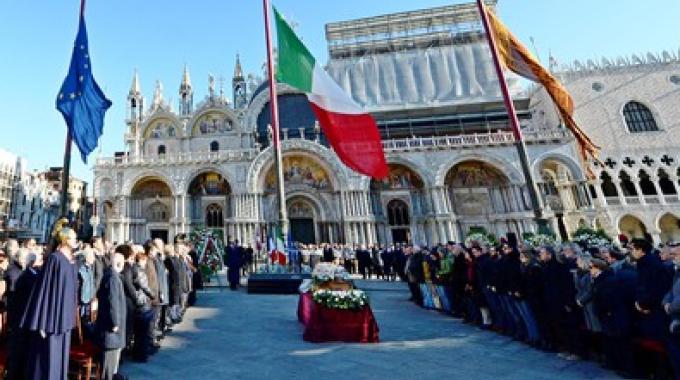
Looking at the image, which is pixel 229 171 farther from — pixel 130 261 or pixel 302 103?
pixel 130 261

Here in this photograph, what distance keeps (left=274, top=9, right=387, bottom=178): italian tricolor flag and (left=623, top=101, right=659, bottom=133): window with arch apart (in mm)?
31566

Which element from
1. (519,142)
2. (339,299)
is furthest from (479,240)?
(339,299)

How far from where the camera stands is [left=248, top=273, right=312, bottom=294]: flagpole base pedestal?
1145 centimetres

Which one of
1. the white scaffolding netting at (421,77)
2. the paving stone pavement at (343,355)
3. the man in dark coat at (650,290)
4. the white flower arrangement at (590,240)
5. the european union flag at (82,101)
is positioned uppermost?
the white scaffolding netting at (421,77)

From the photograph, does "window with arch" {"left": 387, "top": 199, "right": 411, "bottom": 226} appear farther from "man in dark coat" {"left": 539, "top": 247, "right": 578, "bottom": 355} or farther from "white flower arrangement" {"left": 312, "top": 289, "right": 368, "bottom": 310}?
"man in dark coat" {"left": 539, "top": 247, "right": 578, "bottom": 355}

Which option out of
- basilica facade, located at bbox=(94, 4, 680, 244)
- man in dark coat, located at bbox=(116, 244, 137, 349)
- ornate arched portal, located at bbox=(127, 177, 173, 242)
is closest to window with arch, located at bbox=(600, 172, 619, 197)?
basilica facade, located at bbox=(94, 4, 680, 244)

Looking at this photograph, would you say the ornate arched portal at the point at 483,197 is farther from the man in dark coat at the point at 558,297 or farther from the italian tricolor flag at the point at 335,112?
the man in dark coat at the point at 558,297

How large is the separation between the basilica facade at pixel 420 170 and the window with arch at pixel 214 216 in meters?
0.08

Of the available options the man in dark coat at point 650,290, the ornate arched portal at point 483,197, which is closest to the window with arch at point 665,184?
the ornate arched portal at point 483,197

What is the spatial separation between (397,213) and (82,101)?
21494 mm

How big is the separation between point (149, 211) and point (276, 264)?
19.7 meters

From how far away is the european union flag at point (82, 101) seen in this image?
332 inches

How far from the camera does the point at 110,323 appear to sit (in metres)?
3.80

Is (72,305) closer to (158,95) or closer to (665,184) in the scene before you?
(158,95)
